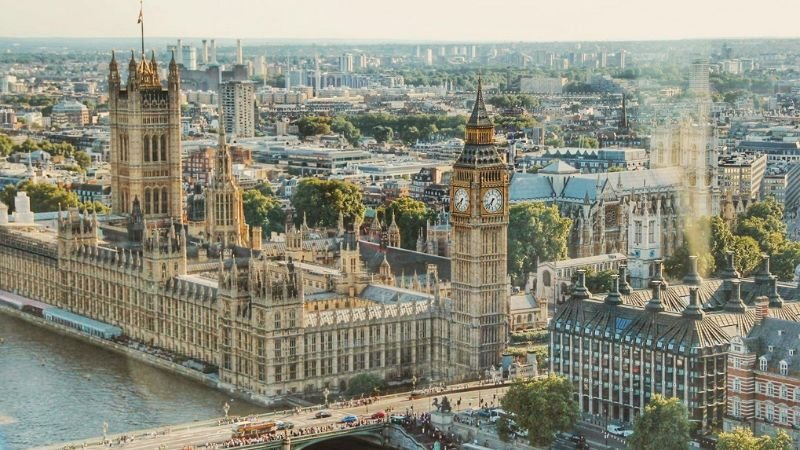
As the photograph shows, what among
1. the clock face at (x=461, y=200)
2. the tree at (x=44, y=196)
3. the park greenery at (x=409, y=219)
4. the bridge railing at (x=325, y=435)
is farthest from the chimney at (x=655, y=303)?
the tree at (x=44, y=196)

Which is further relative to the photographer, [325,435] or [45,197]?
[45,197]

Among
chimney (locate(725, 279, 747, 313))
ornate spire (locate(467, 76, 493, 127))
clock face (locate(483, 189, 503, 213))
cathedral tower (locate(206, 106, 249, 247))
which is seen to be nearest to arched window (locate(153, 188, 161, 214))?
cathedral tower (locate(206, 106, 249, 247))

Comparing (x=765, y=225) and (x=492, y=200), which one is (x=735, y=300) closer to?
(x=492, y=200)

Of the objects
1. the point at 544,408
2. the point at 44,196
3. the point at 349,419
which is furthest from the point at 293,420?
the point at 44,196

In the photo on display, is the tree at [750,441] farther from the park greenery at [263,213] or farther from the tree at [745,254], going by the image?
the park greenery at [263,213]

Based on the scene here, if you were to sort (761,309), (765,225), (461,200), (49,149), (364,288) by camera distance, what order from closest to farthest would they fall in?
(761,309)
(461,200)
(364,288)
(765,225)
(49,149)

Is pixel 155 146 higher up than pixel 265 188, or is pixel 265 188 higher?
pixel 155 146
